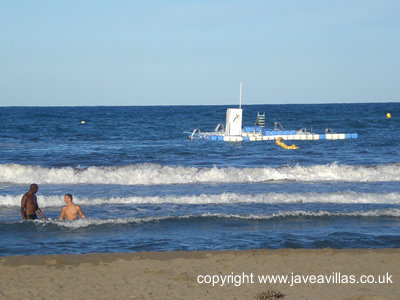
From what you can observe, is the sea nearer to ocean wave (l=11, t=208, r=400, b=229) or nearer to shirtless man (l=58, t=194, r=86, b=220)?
ocean wave (l=11, t=208, r=400, b=229)

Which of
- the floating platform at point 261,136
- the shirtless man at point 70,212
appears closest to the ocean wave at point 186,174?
the shirtless man at point 70,212

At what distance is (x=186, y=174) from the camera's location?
17.1 m

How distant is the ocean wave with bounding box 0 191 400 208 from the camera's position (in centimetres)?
1227

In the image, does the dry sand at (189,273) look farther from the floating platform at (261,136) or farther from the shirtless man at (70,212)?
the floating platform at (261,136)

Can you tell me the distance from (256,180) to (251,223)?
638 cm

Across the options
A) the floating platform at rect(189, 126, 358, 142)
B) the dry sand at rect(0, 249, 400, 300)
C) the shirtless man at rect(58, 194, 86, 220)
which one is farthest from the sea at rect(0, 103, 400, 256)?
the floating platform at rect(189, 126, 358, 142)

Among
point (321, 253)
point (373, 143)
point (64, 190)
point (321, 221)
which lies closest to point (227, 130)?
point (373, 143)

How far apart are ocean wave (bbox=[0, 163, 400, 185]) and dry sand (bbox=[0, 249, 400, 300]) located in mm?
8625

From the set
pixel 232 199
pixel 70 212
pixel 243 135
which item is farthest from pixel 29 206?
pixel 243 135

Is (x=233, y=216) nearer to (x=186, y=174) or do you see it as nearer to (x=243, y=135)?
(x=186, y=174)

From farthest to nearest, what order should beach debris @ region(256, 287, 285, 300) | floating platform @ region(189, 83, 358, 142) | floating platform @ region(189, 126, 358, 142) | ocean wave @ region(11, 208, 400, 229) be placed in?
floating platform @ region(189, 126, 358, 142)
floating platform @ region(189, 83, 358, 142)
ocean wave @ region(11, 208, 400, 229)
beach debris @ region(256, 287, 285, 300)

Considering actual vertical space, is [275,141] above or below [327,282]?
above

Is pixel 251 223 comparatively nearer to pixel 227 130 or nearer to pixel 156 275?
pixel 156 275

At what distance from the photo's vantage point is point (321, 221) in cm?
→ 1016
